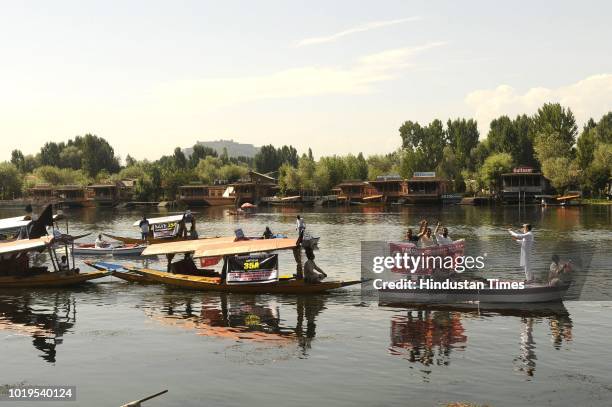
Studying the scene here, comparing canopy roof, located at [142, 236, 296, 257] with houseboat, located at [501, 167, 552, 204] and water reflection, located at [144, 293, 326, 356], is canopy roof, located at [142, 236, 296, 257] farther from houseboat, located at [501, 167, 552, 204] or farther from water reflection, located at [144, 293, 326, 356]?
houseboat, located at [501, 167, 552, 204]

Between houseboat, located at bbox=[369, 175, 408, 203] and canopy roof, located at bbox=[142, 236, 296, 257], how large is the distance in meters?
117

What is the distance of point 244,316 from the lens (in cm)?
2784

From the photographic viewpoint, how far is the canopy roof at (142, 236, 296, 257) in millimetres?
31094

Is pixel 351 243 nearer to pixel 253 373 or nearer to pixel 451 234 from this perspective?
pixel 451 234

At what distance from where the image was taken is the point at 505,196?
136 meters

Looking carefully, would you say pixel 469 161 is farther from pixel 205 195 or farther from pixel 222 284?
pixel 222 284

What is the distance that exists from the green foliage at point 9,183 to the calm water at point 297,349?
170 m

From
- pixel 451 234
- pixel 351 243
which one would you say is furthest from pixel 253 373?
pixel 451 234

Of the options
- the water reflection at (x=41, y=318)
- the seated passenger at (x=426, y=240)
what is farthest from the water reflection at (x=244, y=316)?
the seated passenger at (x=426, y=240)

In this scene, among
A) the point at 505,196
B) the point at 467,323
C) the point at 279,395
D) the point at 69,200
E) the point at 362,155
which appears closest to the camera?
the point at 279,395

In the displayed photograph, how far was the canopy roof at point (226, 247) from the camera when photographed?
31.1 meters

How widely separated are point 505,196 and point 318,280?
365ft

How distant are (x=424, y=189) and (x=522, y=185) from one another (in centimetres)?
1962

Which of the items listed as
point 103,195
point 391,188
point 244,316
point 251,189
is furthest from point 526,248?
point 103,195
